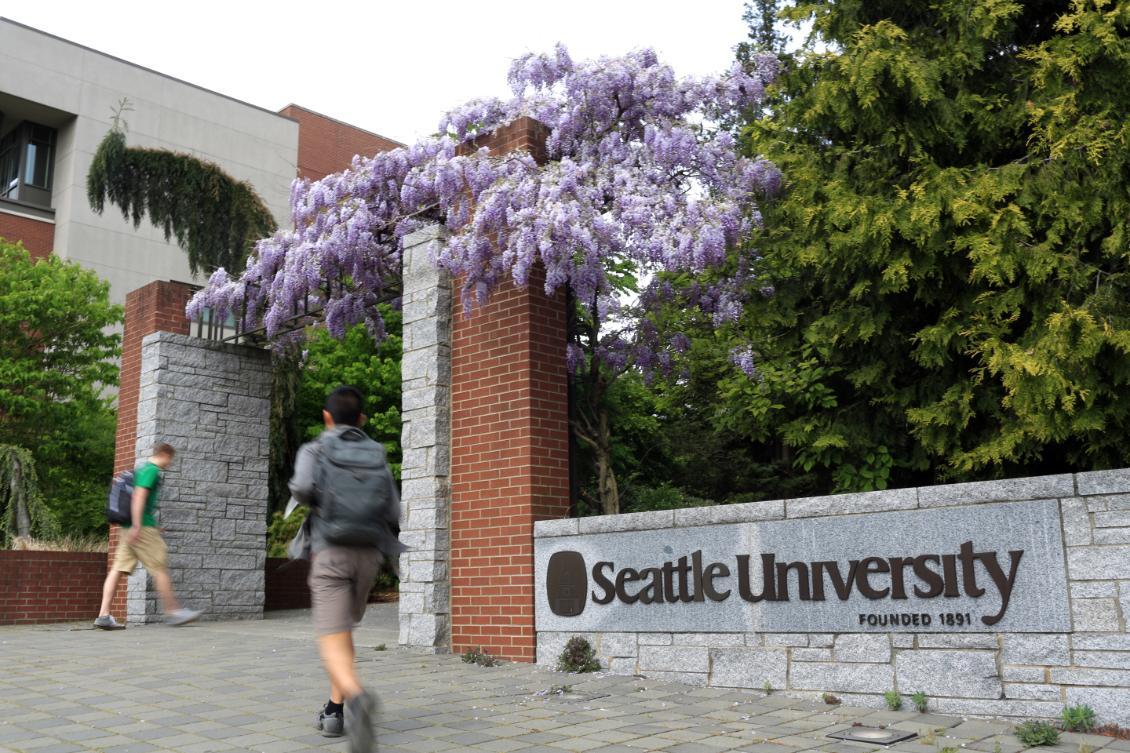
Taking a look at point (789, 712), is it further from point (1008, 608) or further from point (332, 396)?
point (332, 396)

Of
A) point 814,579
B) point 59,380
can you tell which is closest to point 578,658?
point 814,579

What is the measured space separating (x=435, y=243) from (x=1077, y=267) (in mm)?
5351

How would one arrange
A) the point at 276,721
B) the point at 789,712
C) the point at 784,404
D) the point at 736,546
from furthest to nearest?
the point at 784,404 < the point at 736,546 < the point at 789,712 < the point at 276,721

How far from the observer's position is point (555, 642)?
7.43 meters

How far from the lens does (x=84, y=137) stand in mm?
30266

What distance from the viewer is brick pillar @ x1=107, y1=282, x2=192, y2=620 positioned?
41.4 ft

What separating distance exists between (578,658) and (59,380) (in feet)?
46.7

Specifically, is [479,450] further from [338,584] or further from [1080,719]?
[1080,719]

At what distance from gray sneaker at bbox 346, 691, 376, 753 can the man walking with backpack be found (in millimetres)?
536

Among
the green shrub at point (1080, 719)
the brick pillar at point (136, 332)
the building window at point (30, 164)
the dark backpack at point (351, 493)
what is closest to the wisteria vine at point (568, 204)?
the brick pillar at point (136, 332)

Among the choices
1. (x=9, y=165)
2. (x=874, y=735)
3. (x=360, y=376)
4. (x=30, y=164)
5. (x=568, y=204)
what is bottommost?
(x=874, y=735)

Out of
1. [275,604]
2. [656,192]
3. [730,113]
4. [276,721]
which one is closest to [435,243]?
[656,192]

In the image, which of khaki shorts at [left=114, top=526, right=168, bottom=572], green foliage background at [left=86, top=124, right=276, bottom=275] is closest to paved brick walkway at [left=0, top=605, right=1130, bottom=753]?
khaki shorts at [left=114, top=526, right=168, bottom=572]

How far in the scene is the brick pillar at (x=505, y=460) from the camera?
25.6 feet
